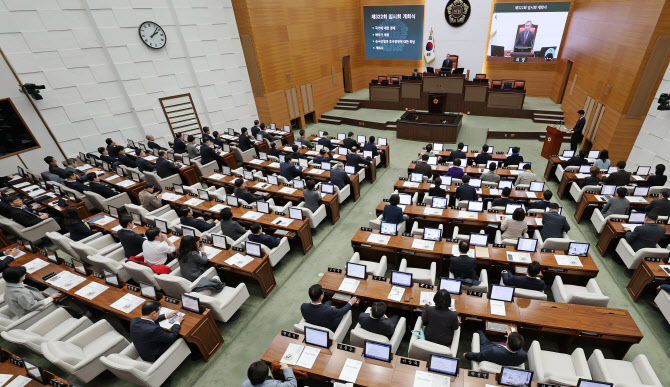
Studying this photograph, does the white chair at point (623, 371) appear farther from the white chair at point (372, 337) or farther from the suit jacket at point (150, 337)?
the suit jacket at point (150, 337)

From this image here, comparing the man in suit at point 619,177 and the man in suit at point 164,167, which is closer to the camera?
the man in suit at point 619,177

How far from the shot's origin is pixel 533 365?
3.71 meters

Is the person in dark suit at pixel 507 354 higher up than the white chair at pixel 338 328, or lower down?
higher up

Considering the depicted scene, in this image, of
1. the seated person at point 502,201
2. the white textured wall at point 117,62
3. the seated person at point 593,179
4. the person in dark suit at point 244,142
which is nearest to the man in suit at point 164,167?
the person in dark suit at point 244,142

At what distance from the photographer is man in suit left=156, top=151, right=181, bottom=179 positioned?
346 inches

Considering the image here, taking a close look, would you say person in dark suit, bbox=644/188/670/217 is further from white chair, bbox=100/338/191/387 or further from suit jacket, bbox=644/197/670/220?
white chair, bbox=100/338/191/387

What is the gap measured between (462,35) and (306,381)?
1637cm

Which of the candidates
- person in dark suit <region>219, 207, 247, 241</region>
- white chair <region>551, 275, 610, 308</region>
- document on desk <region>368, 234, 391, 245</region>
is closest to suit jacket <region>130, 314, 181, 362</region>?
person in dark suit <region>219, 207, 247, 241</region>

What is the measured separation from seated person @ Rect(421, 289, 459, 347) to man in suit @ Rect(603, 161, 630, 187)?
5.96m

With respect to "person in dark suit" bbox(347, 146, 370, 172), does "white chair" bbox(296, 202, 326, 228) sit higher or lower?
lower

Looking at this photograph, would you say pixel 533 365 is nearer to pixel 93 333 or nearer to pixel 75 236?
pixel 93 333

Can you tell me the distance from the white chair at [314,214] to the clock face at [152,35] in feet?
27.1

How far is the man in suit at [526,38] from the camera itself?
13696 millimetres

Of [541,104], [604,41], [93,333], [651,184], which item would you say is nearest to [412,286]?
[93,333]
